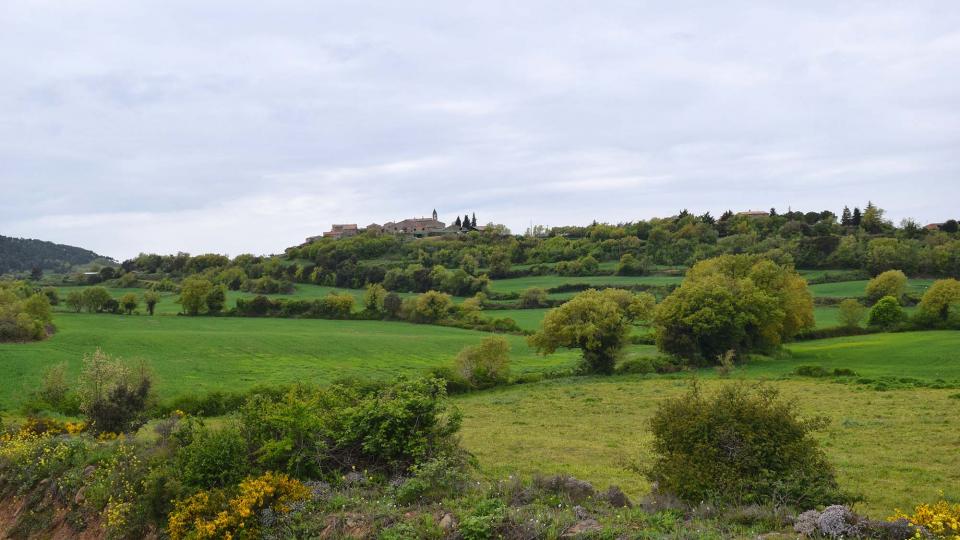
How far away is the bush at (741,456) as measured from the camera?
35.3 feet

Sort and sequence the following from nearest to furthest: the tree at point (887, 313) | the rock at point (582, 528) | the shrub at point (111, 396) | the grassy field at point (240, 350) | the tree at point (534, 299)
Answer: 1. the rock at point (582, 528)
2. the shrub at point (111, 396)
3. the grassy field at point (240, 350)
4. the tree at point (887, 313)
5. the tree at point (534, 299)

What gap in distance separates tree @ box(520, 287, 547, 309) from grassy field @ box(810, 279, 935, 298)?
38381mm

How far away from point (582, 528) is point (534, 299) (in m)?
87.8

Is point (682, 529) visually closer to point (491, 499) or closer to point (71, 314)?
point (491, 499)

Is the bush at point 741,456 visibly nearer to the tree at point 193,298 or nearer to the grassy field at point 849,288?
the grassy field at point 849,288

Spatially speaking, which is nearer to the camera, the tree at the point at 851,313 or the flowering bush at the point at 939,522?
the flowering bush at the point at 939,522

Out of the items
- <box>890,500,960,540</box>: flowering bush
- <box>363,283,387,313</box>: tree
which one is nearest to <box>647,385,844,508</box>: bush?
<box>890,500,960,540</box>: flowering bush

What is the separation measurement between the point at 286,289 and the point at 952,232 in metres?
135

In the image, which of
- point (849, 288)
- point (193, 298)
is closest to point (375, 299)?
point (193, 298)

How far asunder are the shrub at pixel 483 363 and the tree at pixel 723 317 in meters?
13.8

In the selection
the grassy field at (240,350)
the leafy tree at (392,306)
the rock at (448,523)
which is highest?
the rock at (448,523)

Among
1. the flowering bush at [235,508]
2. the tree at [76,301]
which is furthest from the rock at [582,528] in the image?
the tree at [76,301]

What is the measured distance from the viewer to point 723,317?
156ft

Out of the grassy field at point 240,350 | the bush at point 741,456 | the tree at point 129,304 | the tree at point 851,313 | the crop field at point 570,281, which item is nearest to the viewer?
the bush at point 741,456
